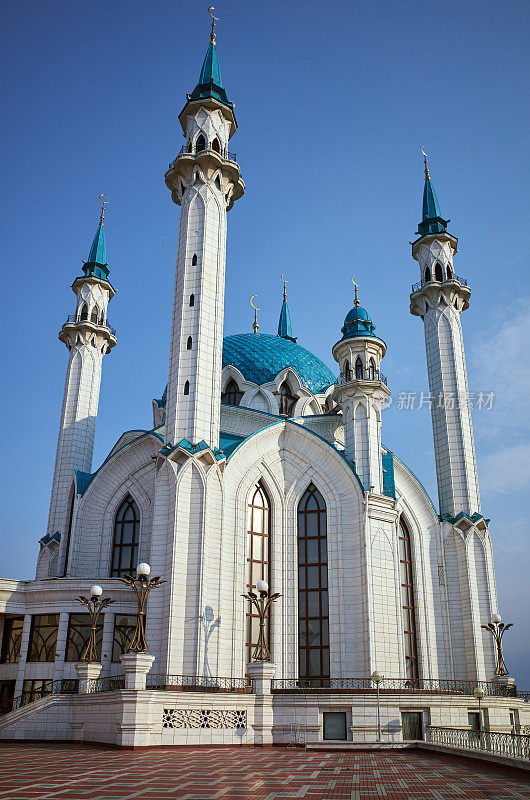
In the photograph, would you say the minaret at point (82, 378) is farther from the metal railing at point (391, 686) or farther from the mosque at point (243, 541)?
the metal railing at point (391, 686)

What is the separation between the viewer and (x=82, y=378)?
3397 centimetres

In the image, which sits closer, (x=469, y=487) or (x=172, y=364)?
(x=172, y=364)

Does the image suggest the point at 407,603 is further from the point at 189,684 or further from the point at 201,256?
the point at 201,256

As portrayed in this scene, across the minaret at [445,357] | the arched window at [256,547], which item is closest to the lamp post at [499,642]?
the minaret at [445,357]

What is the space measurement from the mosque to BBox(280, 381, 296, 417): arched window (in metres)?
0.87

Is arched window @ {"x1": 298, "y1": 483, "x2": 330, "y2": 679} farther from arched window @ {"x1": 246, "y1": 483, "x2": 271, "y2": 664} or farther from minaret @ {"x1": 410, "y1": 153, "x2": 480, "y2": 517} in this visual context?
minaret @ {"x1": 410, "y1": 153, "x2": 480, "y2": 517}

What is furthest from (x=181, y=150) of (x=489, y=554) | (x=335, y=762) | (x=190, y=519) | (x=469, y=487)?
(x=335, y=762)

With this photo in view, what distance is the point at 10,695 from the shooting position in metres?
27.1

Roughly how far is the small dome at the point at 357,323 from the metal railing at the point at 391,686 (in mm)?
14686

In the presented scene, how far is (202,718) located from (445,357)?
21.1 m

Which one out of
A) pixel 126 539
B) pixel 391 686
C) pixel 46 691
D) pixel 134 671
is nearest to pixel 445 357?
pixel 391 686

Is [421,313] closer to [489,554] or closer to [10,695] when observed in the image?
[489,554]

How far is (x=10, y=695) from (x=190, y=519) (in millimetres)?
10856

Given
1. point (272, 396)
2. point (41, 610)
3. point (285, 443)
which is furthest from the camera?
point (272, 396)
